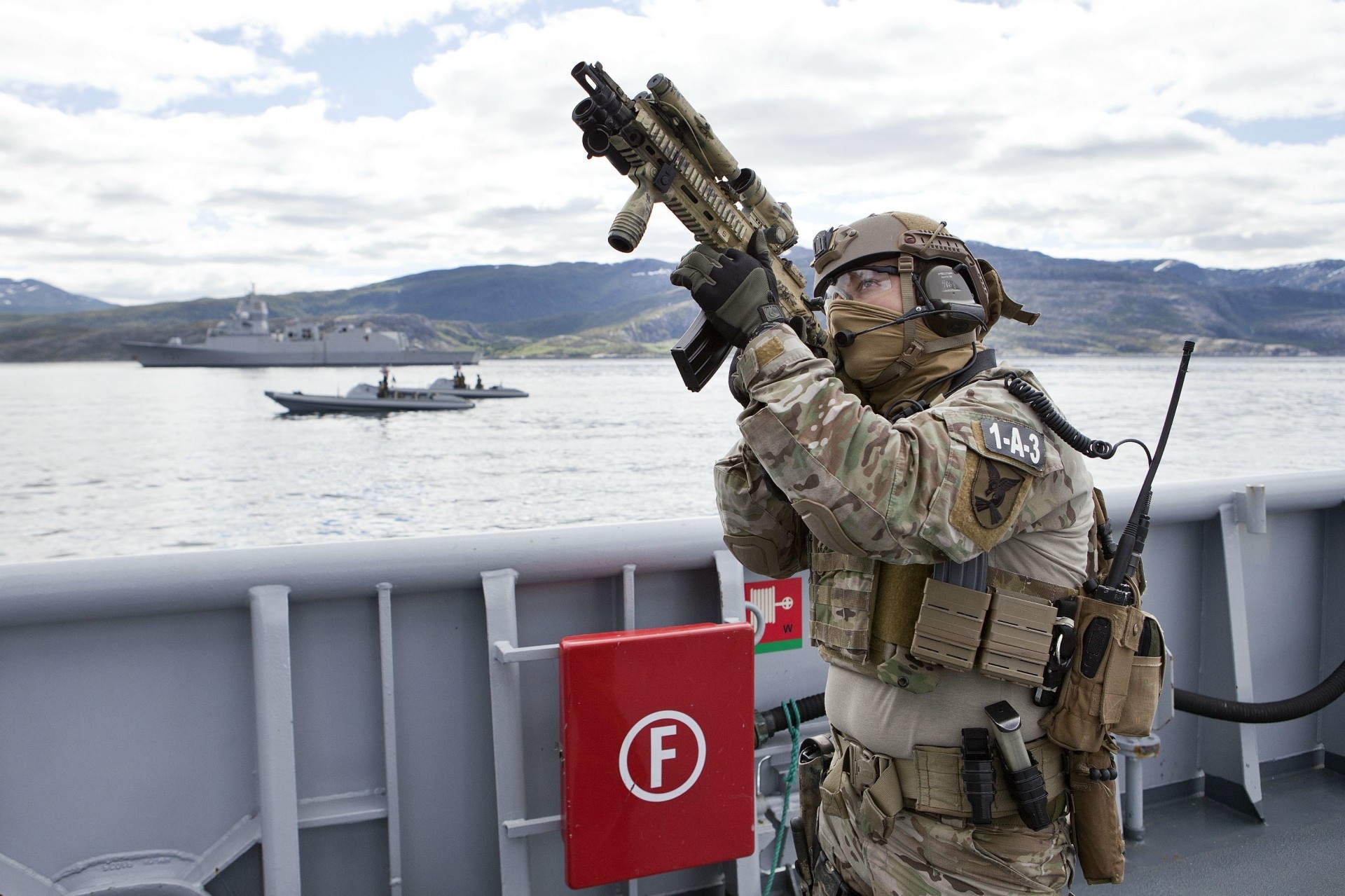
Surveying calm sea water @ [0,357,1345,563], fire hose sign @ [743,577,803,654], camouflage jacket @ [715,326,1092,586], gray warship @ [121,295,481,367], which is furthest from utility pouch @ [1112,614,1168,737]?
gray warship @ [121,295,481,367]

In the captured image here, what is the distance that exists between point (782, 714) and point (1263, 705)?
5.76 feet

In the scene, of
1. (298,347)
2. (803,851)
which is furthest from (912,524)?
(298,347)

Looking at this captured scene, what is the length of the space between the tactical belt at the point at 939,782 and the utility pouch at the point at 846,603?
0.20 meters

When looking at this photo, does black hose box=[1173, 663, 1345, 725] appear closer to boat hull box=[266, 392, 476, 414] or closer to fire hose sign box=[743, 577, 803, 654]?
fire hose sign box=[743, 577, 803, 654]

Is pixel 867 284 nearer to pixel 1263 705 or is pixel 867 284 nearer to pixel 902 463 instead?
pixel 902 463

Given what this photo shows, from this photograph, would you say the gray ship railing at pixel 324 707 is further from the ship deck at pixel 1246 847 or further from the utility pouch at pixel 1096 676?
the ship deck at pixel 1246 847

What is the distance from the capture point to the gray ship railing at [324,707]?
2377mm

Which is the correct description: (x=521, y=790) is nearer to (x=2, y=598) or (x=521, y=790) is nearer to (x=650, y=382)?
(x=2, y=598)

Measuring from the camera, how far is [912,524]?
145cm

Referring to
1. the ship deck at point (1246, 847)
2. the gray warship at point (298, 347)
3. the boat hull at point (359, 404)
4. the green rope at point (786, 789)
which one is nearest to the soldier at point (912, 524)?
the green rope at point (786, 789)

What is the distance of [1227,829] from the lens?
3.27 metres

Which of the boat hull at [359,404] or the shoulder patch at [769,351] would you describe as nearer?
the shoulder patch at [769,351]

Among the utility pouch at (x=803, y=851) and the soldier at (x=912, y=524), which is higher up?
the soldier at (x=912, y=524)

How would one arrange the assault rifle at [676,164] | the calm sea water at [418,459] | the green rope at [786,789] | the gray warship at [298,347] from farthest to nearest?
the gray warship at [298,347]
the calm sea water at [418,459]
the green rope at [786,789]
the assault rifle at [676,164]
